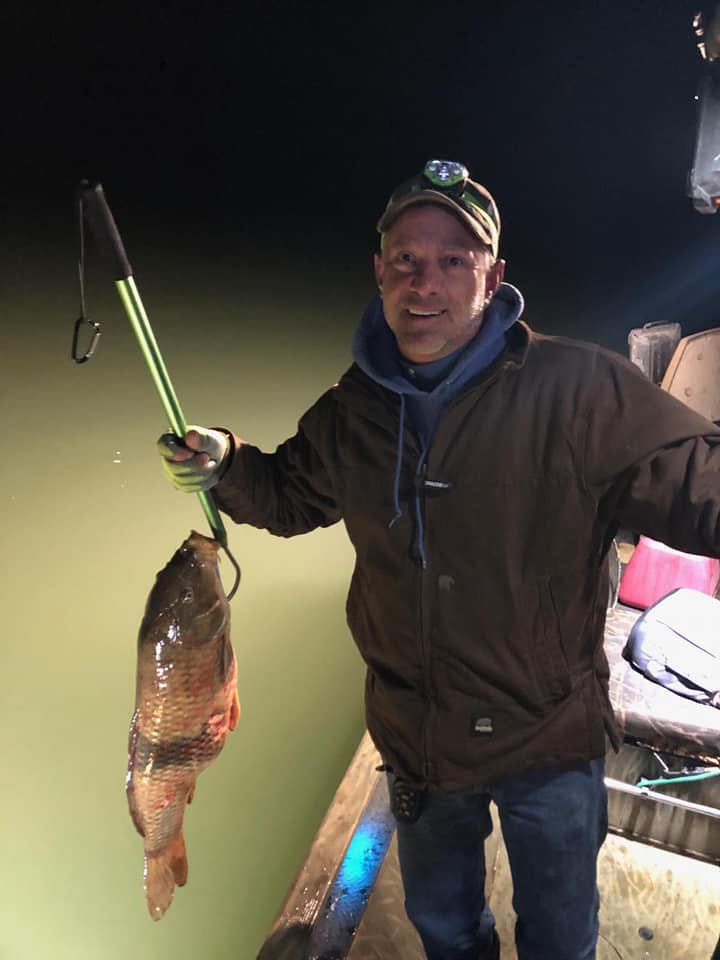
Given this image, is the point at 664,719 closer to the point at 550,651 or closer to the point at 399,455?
the point at 550,651

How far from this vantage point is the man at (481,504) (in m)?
1.20

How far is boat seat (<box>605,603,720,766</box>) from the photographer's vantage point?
6.49 feet

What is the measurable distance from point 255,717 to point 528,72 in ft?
32.1

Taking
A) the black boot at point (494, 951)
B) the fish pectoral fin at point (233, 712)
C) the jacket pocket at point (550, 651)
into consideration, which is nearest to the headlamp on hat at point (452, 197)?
the jacket pocket at point (550, 651)

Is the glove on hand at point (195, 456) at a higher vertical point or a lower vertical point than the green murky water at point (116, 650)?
higher

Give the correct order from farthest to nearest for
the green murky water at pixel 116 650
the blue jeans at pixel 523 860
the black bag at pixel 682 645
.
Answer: the green murky water at pixel 116 650, the black bag at pixel 682 645, the blue jeans at pixel 523 860

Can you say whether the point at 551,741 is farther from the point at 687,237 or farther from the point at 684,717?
the point at 687,237

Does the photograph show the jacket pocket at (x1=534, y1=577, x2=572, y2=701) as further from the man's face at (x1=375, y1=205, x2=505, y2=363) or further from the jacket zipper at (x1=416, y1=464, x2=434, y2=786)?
the man's face at (x1=375, y1=205, x2=505, y2=363)

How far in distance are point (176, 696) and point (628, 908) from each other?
1.84m

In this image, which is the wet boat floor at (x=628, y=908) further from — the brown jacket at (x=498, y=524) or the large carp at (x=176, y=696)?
the large carp at (x=176, y=696)

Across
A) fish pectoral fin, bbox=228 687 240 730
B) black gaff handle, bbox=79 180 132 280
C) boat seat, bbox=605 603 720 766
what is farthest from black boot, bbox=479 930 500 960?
black gaff handle, bbox=79 180 132 280

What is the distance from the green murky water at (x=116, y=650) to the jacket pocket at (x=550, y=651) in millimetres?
2231

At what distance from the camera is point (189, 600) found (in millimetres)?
1101

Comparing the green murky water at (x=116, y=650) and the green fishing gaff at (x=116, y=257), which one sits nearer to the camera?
the green fishing gaff at (x=116, y=257)
